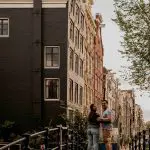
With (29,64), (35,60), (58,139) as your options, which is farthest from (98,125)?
(29,64)

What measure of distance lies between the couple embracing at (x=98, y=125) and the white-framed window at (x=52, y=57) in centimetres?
2825

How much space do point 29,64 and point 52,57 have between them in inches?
78.1

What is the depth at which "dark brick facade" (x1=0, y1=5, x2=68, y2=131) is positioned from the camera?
151 feet

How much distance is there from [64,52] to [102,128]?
29.1 meters

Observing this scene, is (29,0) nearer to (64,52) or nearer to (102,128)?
(64,52)

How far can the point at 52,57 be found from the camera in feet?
153

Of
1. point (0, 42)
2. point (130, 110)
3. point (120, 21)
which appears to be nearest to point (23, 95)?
point (0, 42)

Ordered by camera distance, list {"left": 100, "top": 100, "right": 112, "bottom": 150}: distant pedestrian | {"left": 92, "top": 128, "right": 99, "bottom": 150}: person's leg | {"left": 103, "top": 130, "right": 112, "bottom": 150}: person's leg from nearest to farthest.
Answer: {"left": 100, "top": 100, "right": 112, "bottom": 150}: distant pedestrian → {"left": 103, "top": 130, "right": 112, "bottom": 150}: person's leg → {"left": 92, "top": 128, "right": 99, "bottom": 150}: person's leg

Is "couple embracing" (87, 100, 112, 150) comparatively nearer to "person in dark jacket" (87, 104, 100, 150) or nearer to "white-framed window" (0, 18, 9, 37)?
"person in dark jacket" (87, 104, 100, 150)

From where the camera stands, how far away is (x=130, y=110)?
14300 centimetres

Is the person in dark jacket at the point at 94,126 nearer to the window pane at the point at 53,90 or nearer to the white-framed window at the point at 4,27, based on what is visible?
the window pane at the point at 53,90

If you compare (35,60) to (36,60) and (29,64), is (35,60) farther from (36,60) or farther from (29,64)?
(29,64)

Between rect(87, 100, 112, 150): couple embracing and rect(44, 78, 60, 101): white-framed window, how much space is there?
1086 inches

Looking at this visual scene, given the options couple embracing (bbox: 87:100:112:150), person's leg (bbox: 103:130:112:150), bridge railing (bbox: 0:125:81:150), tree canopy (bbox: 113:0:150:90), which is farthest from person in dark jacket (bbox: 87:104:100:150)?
tree canopy (bbox: 113:0:150:90)
